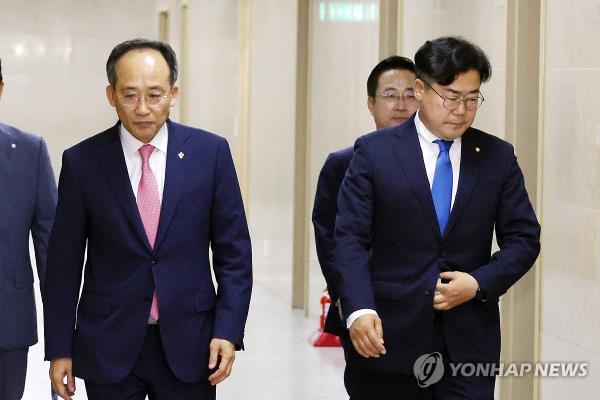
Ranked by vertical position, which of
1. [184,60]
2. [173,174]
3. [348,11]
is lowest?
[173,174]

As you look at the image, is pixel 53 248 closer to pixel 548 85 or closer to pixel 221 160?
pixel 221 160

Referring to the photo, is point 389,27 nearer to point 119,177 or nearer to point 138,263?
point 119,177

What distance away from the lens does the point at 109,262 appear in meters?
4.05

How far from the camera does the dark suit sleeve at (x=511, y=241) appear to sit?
13.2 feet

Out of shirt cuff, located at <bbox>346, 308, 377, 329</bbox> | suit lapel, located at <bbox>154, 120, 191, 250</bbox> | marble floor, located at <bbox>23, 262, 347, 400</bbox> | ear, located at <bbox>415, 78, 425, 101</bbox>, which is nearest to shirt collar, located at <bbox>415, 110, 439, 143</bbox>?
ear, located at <bbox>415, 78, 425, 101</bbox>

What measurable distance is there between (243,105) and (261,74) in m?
1.11

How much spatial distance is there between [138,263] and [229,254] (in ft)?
1.01

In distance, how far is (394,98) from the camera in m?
5.71

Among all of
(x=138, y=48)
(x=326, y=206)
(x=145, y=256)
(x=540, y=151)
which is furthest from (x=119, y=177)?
(x=540, y=151)

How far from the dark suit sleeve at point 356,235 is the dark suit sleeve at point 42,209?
131 centimetres

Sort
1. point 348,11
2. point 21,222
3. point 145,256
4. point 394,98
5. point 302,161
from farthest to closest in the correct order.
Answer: point 302,161 → point 348,11 → point 394,98 → point 21,222 → point 145,256

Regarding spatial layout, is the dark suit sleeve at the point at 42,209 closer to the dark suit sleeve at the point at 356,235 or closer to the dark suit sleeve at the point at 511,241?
the dark suit sleeve at the point at 356,235

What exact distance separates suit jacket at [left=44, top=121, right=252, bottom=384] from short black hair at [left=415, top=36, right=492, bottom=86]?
2.50 feet

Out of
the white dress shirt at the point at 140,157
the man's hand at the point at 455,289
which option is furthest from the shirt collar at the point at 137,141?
the man's hand at the point at 455,289
